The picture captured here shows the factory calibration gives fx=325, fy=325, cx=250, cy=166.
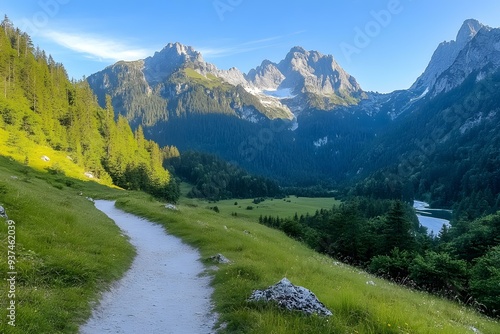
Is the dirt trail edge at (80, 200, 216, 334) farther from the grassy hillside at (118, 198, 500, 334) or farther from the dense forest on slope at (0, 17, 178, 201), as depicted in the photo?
the dense forest on slope at (0, 17, 178, 201)

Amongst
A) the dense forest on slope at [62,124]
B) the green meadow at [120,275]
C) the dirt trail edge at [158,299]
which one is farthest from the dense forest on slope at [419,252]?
the dense forest on slope at [62,124]

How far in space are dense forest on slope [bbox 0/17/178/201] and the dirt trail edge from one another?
64.7m

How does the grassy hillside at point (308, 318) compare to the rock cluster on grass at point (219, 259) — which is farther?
the rock cluster on grass at point (219, 259)

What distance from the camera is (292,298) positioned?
10.2 m

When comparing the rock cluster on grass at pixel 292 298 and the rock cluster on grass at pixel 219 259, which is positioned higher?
the rock cluster on grass at pixel 292 298

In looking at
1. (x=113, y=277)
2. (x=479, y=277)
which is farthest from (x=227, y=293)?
(x=479, y=277)

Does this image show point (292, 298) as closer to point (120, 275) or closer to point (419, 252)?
point (120, 275)

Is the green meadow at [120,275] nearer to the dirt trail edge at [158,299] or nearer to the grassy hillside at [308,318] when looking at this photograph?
the grassy hillside at [308,318]

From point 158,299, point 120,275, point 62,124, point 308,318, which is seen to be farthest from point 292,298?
point 62,124

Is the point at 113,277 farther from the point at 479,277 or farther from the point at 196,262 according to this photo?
the point at 479,277

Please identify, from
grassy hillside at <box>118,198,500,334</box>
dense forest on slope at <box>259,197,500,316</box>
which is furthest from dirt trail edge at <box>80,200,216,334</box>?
dense forest on slope at <box>259,197,500,316</box>

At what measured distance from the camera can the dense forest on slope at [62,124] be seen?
86344 millimetres

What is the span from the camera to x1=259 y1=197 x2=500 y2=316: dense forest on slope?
26.0 meters

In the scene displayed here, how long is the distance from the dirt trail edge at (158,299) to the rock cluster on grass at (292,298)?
6.22 ft
